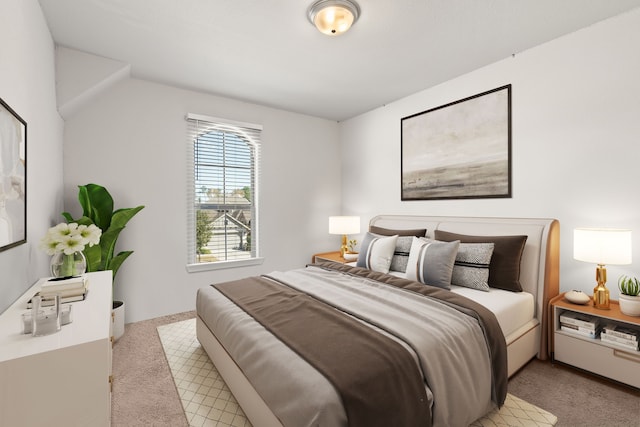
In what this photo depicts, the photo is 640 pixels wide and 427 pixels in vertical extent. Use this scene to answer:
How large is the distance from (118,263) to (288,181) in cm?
227

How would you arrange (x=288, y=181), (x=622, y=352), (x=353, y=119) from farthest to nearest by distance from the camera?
1. (x=353, y=119)
2. (x=288, y=181)
3. (x=622, y=352)

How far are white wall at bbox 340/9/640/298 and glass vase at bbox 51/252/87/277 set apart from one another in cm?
336

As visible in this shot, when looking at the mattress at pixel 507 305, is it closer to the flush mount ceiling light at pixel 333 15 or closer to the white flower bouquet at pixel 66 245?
the flush mount ceiling light at pixel 333 15

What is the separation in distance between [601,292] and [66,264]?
3.59 meters

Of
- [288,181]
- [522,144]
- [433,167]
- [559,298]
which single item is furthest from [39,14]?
[559,298]

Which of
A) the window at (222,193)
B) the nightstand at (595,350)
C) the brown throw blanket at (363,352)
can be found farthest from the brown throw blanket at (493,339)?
the window at (222,193)

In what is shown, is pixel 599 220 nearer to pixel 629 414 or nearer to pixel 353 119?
pixel 629 414

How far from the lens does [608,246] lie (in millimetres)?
2053

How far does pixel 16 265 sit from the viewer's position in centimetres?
161

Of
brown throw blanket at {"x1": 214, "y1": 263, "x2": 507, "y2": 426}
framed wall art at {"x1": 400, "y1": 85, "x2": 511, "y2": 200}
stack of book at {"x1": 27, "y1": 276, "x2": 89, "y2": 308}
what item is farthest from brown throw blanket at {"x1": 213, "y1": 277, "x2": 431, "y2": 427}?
framed wall art at {"x1": 400, "y1": 85, "x2": 511, "y2": 200}

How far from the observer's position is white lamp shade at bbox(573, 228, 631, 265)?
6.66ft

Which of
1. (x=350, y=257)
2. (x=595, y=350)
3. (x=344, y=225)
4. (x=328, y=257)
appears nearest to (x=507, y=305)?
(x=595, y=350)

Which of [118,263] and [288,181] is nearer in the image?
[118,263]

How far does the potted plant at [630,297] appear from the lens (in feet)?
6.43
